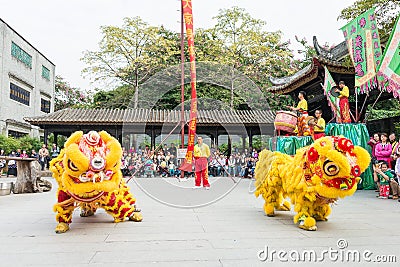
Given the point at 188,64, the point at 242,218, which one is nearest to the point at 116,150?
the point at 242,218

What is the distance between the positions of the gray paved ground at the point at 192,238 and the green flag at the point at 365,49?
151 inches

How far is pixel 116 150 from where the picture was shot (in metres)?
4.04

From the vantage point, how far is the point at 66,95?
33.0 m

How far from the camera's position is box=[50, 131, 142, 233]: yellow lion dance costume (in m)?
3.79

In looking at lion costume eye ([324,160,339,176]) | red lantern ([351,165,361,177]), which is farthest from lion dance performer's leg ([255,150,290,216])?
red lantern ([351,165,361,177])

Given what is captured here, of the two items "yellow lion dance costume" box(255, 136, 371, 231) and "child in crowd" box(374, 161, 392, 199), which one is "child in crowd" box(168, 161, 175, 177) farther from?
"yellow lion dance costume" box(255, 136, 371, 231)

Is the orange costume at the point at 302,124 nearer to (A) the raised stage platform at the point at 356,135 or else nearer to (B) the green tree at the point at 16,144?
(A) the raised stage platform at the point at 356,135

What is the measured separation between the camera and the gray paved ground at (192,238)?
2953 millimetres

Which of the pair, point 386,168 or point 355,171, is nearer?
point 355,171

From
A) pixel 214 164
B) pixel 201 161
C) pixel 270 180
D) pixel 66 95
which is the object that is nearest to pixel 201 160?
pixel 201 161

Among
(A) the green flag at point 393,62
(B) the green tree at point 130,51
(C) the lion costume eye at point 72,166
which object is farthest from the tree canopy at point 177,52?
(C) the lion costume eye at point 72,166

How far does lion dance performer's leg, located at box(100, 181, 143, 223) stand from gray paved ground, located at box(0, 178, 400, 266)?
121 millimetres

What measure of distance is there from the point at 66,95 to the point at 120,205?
31.0m

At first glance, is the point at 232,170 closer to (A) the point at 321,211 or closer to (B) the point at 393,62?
(B) the point at 393,62
